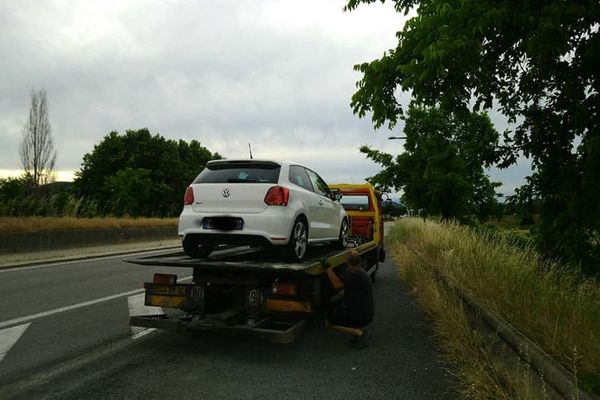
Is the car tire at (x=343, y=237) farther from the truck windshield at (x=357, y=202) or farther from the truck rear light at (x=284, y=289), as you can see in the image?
the truck rear light at (x=284, y=289)

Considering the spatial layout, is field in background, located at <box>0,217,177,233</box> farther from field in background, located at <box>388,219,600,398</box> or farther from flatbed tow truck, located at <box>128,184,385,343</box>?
field in background, located at <box>388,219,600,398</box>

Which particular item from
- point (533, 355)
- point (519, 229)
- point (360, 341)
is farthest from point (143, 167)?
point (533, 355)

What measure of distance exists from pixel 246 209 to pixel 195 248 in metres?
1.09

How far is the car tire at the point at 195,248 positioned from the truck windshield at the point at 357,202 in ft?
18.9

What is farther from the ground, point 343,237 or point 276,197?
point 276,197

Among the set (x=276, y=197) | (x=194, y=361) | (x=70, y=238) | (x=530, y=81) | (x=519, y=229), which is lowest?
(x=194, y=361)

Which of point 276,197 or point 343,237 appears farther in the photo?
point 343,237

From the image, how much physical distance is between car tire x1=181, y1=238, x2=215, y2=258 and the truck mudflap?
966 mm

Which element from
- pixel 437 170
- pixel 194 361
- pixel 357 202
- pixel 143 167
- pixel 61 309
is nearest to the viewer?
pixel 194 361

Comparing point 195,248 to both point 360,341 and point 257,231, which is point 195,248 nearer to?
point 257,231

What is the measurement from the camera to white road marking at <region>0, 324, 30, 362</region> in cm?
519

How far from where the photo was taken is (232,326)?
5.17m

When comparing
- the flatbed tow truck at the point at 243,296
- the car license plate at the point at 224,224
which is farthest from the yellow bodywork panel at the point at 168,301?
the car license plate at the point at 224,224

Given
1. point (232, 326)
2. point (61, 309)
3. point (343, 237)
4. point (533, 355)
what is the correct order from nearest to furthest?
point (533, 355), point (232, 326), point (61, 309), point (343, 237)
